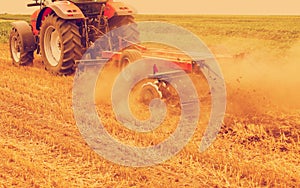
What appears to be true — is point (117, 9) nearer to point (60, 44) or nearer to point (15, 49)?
point (60, 44)

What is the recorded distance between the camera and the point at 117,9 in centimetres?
877

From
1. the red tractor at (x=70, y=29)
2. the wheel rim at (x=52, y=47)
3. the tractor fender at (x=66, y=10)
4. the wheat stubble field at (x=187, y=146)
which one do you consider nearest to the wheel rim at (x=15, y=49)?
the red tractor at (x=70, y=29)

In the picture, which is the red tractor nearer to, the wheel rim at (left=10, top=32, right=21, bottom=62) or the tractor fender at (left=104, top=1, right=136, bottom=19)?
the tractor fender at (left=104, top=1, right=136, bottom=19)

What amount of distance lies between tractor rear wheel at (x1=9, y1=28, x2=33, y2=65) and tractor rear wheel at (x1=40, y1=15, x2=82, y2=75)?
113 cm

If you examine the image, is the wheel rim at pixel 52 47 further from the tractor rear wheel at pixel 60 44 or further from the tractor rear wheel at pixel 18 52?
the tractor rear wheel at pixel 18 52

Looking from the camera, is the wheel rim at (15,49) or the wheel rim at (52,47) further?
the wheel rim at (15,49)

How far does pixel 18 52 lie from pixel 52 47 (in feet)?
5.30

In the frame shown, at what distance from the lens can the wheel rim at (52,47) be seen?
28.8 ft

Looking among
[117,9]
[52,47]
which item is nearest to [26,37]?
[52,47]

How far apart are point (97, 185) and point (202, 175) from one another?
98 cm

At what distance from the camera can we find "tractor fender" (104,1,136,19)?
344 inches

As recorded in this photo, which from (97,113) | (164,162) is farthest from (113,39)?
(164,162)

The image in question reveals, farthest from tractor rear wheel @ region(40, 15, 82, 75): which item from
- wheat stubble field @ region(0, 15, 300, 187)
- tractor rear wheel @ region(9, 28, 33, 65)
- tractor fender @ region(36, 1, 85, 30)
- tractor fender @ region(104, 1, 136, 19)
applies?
tractor rear wheel @ region(9, 28, 33, 65)

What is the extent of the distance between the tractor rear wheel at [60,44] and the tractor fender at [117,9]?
3.13ft
